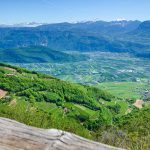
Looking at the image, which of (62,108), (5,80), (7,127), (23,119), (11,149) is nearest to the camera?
(11,149)

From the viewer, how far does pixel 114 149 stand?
498 cm

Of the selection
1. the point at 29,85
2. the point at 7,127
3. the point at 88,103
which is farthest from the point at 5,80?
the point at 7,127

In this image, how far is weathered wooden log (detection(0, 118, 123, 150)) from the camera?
15.8 feet

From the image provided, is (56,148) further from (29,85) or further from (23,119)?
(29,85)

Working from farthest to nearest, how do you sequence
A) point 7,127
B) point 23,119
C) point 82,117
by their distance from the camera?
point 82,117 < point 23,119 < point 7,127

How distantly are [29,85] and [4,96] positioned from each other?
27.1 m

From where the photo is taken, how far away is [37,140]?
4.87 meters

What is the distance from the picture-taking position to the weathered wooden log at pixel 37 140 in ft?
15.8

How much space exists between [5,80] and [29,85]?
429 inches

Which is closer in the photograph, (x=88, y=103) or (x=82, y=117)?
(x=82, y=117)

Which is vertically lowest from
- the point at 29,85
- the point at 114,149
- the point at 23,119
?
the point at 29,85

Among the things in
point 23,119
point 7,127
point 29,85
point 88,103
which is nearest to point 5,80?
point 29,85

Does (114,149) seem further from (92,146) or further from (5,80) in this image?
(5,80)

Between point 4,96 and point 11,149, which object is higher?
point 11,149
